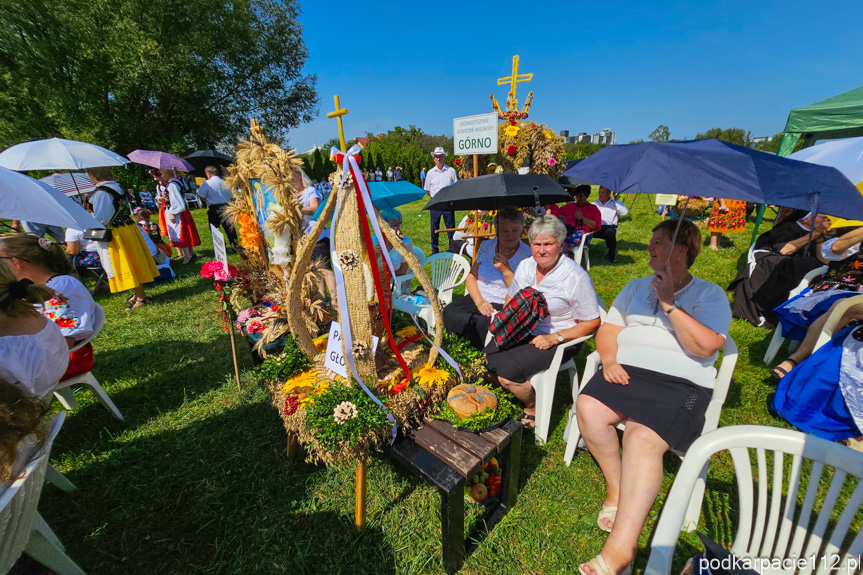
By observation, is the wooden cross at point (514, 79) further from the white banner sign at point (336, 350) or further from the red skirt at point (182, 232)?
the red skirt at point (182, 232)

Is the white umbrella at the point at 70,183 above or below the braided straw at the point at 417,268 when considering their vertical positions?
above

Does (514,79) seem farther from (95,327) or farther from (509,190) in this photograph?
(95,327)

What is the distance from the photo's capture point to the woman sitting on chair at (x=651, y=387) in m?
1.65

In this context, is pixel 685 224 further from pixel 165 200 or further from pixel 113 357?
pixel 165 200

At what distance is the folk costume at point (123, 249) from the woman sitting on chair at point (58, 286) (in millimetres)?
2527

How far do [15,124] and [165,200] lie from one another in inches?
529

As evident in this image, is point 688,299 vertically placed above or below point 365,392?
above

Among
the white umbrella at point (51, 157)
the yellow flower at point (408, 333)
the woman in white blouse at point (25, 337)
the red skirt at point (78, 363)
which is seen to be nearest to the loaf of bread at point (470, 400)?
the yellow flower at point (408, 333)

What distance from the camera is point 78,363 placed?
2.62 metres

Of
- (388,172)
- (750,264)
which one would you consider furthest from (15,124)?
(750,264)

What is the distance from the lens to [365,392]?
71.4 inches

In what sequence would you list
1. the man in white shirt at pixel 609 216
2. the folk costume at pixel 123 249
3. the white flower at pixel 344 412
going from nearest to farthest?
the white flower at pixel 344 412 < the folk costume at pixel 123 249 < the man in white shirt at pixel 609 216

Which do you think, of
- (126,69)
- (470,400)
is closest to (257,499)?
(470,400)

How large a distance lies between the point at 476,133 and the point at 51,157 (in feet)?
15.8
